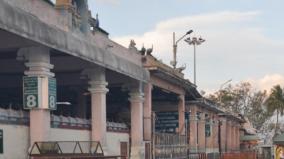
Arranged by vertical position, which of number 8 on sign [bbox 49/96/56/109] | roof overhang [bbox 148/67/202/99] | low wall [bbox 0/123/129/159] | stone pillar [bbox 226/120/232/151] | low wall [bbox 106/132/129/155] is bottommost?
stone pillar [bbox 226/120/232/151]

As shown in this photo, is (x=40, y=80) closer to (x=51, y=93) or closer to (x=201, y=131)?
(x=51, y=93)

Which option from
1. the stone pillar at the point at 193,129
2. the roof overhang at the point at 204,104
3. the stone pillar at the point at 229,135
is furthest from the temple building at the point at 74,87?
the stone pillar at the point at 229,135

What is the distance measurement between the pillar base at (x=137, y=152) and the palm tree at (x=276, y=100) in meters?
89.1

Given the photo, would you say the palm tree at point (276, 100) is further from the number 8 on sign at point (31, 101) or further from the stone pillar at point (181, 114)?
the number 8 on sign at point (31, 101)

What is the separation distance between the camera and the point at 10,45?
76.4 ft

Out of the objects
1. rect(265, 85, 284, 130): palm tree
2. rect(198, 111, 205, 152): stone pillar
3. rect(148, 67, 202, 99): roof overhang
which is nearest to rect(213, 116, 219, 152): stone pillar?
rect(198, 111, 205, 152): stone pillar

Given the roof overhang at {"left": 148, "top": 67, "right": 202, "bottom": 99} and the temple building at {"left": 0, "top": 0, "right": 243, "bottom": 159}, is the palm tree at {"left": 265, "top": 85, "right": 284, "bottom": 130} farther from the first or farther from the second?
the temple building at {"left": 0, "top": 0, "right": 243, "bottom": 159}

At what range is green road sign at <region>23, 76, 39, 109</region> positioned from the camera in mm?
23305

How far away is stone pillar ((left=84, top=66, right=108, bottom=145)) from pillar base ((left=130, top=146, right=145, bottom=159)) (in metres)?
5.22

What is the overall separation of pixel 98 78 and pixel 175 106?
24.1m

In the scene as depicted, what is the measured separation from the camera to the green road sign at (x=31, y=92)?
76.5 ft

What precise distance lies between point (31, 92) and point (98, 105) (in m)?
7.24

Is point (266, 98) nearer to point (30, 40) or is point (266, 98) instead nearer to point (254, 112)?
point (254, 112)

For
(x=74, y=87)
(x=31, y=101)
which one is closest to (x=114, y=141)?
(x=74, y=87)
